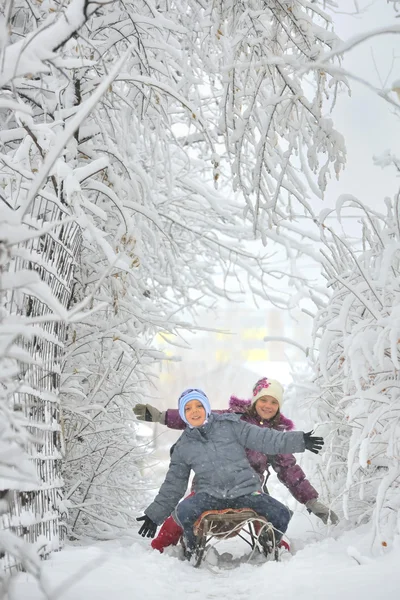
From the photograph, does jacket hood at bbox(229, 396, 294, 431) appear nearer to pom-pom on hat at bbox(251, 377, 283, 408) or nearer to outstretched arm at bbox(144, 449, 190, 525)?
A: pom-pom on hat at bbox(251, 377, 283, 408)

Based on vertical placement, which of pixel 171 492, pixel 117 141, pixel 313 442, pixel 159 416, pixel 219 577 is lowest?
pixel 219 577

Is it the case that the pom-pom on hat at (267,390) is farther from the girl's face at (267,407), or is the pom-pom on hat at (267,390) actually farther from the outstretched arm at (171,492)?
the outstretched arm at (171,492)

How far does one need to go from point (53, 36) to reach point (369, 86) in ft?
2.70

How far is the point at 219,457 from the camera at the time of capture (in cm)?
372

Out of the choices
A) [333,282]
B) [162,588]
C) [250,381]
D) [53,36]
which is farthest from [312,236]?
[250,381]

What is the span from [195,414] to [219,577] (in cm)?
104

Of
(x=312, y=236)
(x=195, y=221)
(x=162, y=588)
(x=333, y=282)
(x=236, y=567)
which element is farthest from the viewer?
(x=195, y=221)

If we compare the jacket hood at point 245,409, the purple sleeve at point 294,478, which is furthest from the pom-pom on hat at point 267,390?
the purple sleeve at point 294,478

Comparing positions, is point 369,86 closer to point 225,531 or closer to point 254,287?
point 225,531

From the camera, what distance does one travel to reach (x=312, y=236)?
647cm

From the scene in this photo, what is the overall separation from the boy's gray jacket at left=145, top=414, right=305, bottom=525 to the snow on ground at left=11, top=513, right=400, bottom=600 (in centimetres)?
45

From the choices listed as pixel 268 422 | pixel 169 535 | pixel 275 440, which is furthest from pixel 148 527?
pixel 268 422

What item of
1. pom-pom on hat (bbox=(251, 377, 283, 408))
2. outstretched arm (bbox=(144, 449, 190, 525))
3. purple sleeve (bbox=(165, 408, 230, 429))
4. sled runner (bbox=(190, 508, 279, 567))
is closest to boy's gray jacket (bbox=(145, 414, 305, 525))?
outstretched arm (bbox=(144, 449, 190, 525))

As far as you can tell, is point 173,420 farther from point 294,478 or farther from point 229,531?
point 229,531
